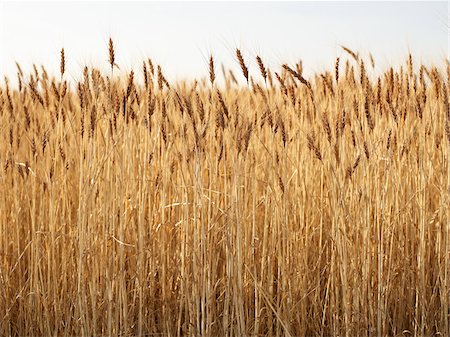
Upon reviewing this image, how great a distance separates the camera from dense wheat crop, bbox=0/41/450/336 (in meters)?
1.93

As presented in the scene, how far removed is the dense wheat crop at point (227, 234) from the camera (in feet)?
6.32

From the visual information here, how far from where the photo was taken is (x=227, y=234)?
74.7 inches

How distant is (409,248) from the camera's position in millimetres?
2373

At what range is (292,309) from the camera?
6.34 feet

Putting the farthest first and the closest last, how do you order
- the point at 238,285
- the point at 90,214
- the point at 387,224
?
the point at 387,224
the point at 90,214
the point at 238,285

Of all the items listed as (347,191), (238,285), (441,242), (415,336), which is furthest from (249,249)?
(441,242)

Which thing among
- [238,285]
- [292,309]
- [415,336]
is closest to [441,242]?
[415,336]

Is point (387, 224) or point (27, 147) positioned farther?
point (27, 147)

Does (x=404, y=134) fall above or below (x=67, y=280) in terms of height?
above

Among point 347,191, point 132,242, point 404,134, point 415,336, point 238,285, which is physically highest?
point 404,134

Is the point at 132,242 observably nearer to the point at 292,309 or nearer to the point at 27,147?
the point at 292,309

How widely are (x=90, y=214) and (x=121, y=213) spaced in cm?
12

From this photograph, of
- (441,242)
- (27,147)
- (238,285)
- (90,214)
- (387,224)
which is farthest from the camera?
(27,147)

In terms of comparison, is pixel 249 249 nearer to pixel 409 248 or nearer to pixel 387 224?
pixel 387 224
